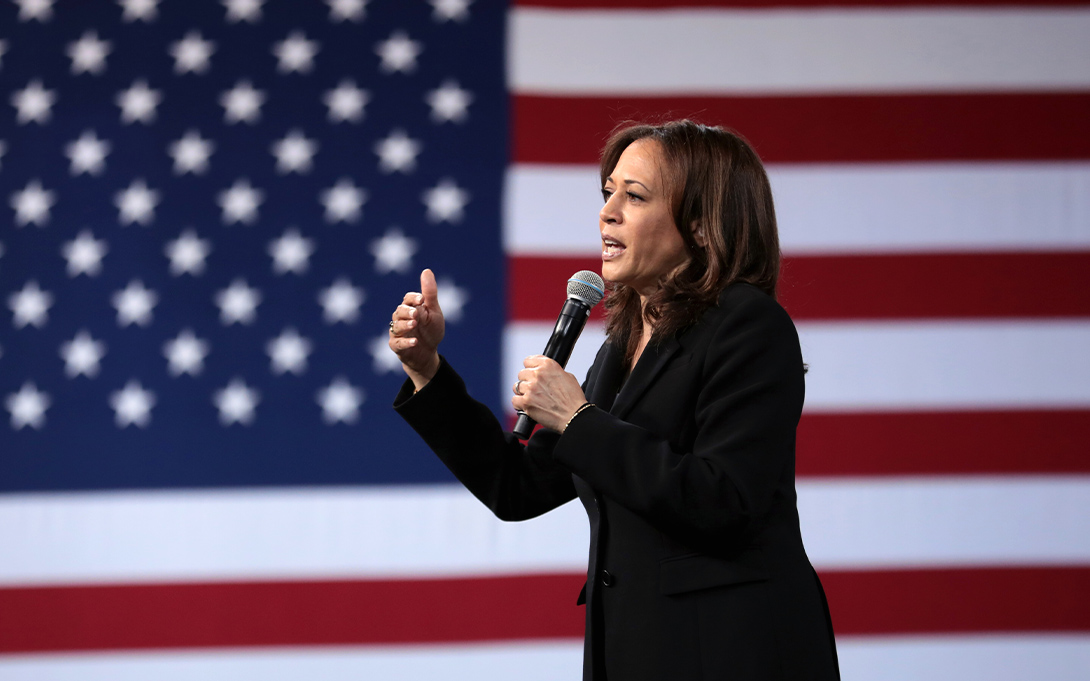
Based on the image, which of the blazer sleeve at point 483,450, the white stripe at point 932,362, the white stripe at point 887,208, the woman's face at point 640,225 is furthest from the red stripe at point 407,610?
the woman's face at point 640,225

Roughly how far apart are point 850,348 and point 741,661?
4.99ft

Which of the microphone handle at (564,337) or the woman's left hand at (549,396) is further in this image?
the microphone handle at (564,337)

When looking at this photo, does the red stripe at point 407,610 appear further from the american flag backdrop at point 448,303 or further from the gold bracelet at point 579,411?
the gold bracelet at point 579,411

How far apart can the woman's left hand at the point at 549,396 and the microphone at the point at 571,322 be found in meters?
0.07

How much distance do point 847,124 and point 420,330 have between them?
1712mm

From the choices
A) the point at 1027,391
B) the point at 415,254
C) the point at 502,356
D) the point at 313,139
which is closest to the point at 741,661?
the point at 502,356

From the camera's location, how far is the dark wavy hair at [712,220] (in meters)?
1.03

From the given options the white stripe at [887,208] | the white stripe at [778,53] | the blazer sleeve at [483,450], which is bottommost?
the blazer sleeve at [483,450]

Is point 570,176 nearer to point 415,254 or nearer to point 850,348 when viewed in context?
point 415,254

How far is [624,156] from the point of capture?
3.73 feet

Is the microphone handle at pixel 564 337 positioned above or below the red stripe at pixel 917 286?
below

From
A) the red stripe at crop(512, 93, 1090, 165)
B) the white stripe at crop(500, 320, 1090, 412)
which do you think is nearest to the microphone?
the white stripe at crop(500, 320, 1090, 412)

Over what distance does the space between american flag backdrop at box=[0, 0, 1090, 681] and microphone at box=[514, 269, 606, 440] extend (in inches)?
42.8

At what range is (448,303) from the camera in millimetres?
2271
